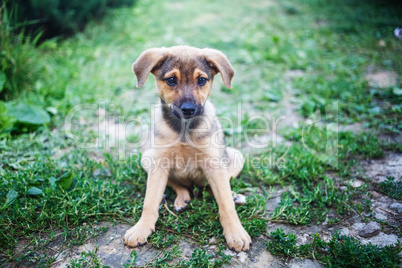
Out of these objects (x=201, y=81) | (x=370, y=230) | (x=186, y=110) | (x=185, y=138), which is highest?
(x=201, y=81)

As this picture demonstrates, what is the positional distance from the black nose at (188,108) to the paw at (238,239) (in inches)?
48.3

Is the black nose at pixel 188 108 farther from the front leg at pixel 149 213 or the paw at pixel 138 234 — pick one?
the paw at pixel 138 234

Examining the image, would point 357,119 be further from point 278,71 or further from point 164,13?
point 164,13

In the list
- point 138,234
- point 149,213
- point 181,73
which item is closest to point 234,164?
point 149,213

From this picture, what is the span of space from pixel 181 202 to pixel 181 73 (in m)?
1.44

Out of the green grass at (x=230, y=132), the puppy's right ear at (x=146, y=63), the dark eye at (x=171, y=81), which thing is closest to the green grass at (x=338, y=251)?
the green grass at (x=230, y=132)

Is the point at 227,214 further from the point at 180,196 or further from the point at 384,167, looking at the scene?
the point at 384,167

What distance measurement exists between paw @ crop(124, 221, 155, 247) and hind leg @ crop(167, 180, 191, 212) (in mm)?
450

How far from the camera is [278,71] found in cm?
698

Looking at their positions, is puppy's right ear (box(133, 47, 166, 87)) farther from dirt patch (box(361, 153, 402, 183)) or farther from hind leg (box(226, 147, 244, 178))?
dirt patch (box(361, 153, 402, 183))

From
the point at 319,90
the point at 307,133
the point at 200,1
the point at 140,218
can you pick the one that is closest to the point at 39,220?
the point at 140,218

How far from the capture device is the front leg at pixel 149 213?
2.97 m

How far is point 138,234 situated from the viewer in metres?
2.99

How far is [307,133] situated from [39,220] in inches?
152
